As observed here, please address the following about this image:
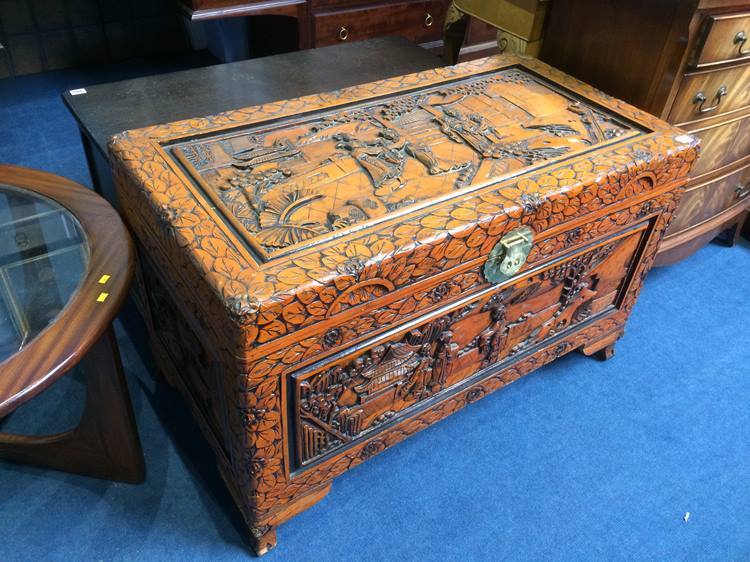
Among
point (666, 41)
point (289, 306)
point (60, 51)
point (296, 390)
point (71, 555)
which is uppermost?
point (666, 41)

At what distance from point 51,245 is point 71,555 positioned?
64 cm

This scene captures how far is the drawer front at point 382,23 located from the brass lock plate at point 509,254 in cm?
177

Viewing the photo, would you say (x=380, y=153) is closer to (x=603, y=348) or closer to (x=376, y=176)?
(x=376, y=176)

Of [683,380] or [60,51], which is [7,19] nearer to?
[60,51]

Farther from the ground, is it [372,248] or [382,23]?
[372,248]

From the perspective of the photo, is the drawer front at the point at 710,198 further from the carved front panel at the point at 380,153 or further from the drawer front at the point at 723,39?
the carved front panel at the point at 380,153

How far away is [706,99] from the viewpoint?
154 centimetres

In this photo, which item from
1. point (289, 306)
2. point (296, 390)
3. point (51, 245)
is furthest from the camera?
point (51, 245)

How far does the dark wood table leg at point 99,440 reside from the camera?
1192 millimetres

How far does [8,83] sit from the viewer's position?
117 inches

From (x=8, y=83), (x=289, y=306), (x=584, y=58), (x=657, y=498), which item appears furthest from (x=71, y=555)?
(x=8, y=83)

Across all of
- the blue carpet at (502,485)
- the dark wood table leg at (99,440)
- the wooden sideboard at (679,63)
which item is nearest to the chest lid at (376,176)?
the wooden sideboard at (679,63)

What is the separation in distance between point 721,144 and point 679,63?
0.42m

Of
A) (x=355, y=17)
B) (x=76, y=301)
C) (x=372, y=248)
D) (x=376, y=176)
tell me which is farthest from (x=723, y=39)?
(x=355, y=17)
